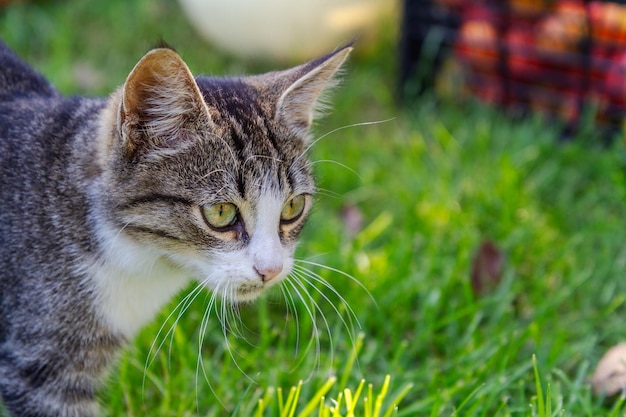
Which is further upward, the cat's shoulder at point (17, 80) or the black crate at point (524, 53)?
the cat's shoulder at point (17, 80)

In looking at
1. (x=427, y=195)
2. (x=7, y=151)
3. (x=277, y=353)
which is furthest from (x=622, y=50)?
(x=7, y=151)

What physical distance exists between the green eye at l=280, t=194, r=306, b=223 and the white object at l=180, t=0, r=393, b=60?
1.72 m

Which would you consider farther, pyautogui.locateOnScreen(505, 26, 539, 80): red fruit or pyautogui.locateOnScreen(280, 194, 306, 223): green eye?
pyautogui.locateOnScreen(505, 26, 539, 80): red fruit

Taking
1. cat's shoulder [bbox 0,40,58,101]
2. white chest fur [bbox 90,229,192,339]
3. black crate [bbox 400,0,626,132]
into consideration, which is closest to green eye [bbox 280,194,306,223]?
white chest fur [bbox 90,229,192,339]

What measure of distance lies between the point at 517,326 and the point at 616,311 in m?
0.33

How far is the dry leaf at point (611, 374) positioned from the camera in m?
1.87

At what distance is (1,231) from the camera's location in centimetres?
163

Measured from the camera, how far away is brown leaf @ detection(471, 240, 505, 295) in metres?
2.27

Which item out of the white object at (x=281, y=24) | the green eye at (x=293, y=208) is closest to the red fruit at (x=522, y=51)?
the white object at (x=281, y=24)

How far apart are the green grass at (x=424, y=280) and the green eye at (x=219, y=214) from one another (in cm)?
35

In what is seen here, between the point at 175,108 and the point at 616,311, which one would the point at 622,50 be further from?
the point at 175,108

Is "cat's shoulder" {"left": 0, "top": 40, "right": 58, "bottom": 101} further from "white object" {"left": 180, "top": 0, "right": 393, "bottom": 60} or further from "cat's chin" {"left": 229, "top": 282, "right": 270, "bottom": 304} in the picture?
"white object" {"left": 180, "top": 0, "right": 393, "bottom": 60}

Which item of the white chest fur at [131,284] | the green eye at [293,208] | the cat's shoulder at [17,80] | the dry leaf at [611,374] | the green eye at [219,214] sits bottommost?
the dry leaf at [611,374]

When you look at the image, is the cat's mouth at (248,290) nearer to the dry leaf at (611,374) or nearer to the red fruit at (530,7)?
the dry leaf at (611,374)
